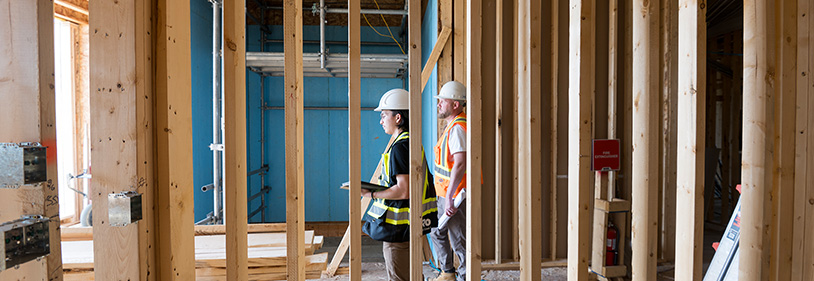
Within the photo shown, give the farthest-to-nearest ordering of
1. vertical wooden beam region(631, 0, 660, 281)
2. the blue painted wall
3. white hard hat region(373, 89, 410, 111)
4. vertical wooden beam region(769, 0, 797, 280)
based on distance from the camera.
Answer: the blue painted wall
white hard hat region(373, 89, 410, 111)
vertical wooden beam region(769, 0, 797, 280)
vertical wooden beam region(631, 0, 660, 281)

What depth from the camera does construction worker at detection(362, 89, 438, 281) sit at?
2863 mm

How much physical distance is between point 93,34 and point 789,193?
319 centimetres

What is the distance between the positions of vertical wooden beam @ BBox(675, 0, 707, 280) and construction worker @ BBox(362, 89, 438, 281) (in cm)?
161

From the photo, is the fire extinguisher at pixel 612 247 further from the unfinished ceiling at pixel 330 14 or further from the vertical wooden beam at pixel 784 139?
the unfinished ceiling at pixel 330 14

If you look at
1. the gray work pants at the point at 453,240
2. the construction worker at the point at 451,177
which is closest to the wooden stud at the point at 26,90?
the construction worker at the point at 451,177

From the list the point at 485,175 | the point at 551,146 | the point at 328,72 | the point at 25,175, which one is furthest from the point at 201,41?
the point at 25,175

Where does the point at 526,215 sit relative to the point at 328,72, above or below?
below

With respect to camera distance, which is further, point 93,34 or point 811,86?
point 811,86

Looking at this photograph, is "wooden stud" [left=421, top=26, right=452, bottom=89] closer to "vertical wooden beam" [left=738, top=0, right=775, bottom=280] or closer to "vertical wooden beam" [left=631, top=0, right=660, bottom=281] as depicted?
"vertical wooden beam" [left=631, top=0, right=660, bottom=281]

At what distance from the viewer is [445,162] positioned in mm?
3756

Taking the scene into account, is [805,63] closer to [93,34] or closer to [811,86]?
[811,86]

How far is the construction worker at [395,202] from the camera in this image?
2863mm

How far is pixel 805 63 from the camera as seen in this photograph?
213cm

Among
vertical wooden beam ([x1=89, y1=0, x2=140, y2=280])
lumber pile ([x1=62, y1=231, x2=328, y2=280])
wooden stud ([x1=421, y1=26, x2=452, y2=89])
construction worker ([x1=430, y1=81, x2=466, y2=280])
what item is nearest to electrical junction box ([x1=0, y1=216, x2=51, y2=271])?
vertical wooden beam ([x1=89, y1=0, x2=140, y2=280])
